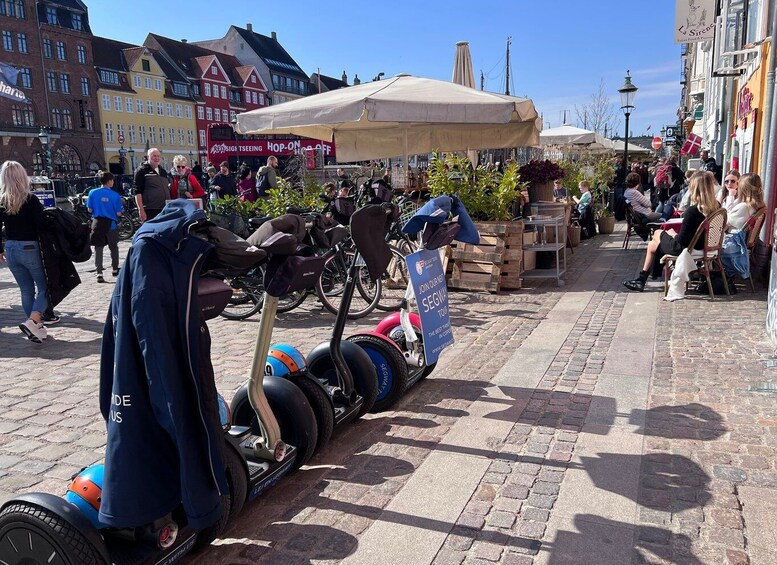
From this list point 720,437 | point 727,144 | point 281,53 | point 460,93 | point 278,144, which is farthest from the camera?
point 281,53

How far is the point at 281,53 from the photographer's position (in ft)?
272

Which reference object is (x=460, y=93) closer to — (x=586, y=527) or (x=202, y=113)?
(x=586, y=527)

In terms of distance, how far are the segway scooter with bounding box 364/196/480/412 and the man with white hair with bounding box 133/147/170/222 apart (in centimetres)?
614

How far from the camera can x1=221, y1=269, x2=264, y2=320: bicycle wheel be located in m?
7.09

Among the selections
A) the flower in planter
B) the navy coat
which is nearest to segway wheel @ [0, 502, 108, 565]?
the navy coat

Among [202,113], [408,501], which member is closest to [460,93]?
[408,501]

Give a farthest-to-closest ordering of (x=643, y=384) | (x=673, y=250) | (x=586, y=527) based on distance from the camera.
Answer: (x=673, y=250) → (x=643, y=384) → (x=586, y=527)

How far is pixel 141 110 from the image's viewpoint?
58.6m

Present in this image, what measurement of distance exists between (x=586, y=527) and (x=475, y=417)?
1.39 meters

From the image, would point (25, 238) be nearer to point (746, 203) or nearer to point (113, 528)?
point (113, 528)

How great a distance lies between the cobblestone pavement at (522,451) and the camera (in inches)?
110

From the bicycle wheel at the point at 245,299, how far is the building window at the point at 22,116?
161 feet

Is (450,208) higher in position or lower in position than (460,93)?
lower

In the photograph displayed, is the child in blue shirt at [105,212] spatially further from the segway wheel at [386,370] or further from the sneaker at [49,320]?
the segway wheel at [386,370]
